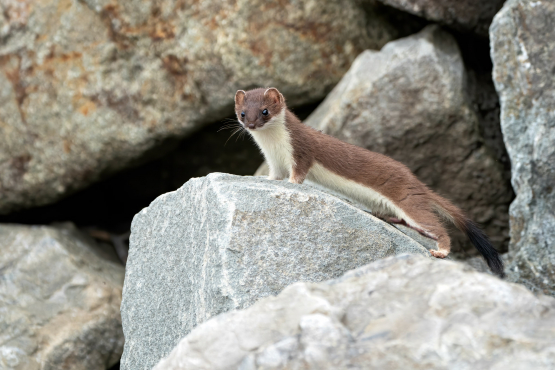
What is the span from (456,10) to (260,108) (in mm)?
2208

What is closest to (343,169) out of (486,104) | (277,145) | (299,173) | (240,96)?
(299,173)

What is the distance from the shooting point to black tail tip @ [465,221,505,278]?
439cm

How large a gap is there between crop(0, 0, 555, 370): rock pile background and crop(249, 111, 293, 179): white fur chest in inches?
33.5

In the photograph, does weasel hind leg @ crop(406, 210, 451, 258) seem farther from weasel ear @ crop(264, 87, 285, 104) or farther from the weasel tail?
weasel ear @ crop(264, 87, 285, 104)

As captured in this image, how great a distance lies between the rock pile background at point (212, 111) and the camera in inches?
179

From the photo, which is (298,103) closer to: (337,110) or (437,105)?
(337,110)

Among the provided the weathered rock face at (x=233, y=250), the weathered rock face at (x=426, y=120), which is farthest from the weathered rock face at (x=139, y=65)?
the weathered rock face at (x=233, y=250)

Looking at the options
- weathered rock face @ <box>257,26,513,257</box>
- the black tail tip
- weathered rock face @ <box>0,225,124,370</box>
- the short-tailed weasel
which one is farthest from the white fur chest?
weathered rock face @ <box>0,225,124,370</box>

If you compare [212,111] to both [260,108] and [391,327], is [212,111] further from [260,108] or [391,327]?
[391,327]

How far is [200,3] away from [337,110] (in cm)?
177

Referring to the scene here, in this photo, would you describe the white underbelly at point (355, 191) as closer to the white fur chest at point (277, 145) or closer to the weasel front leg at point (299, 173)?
the weasel front leg at point (299, 173)

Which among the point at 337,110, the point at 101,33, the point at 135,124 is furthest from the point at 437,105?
the point at 101,33

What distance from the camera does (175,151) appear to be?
724cm

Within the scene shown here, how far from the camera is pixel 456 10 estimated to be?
218 inches
